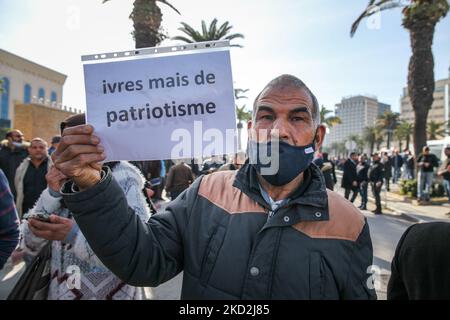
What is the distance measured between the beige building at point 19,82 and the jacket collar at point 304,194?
61835 millimetres

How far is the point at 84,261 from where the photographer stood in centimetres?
→ 193

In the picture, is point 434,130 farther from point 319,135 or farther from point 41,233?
point 41,233

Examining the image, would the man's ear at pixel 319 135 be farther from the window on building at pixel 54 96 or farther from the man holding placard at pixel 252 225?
the window on building at pixel 54 96

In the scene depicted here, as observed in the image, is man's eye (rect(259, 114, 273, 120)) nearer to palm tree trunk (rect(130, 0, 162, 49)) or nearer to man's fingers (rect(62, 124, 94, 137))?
man's fingers (rect(62, 124, 94, 137))

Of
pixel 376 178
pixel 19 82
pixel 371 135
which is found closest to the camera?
pixel 376 178

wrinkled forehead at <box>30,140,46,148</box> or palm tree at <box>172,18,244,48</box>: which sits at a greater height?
palm tree at <box>172,18,244,48</box>

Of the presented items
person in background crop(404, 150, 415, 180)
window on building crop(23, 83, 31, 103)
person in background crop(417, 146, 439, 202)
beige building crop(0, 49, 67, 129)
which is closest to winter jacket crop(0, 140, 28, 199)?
person in background crop(417, 146, 439, 202)

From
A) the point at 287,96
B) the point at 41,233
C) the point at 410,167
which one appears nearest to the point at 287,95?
the point at 287,96

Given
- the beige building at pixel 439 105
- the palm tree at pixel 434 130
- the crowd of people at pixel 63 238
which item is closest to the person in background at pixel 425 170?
the crowd of people at pixel 63 238

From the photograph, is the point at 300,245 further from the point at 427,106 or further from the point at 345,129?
the point at 345,129

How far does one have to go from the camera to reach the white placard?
1280 mm

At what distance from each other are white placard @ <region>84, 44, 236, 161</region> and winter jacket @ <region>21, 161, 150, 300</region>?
729mm

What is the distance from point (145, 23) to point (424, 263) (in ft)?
28.2

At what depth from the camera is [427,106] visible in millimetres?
13953
